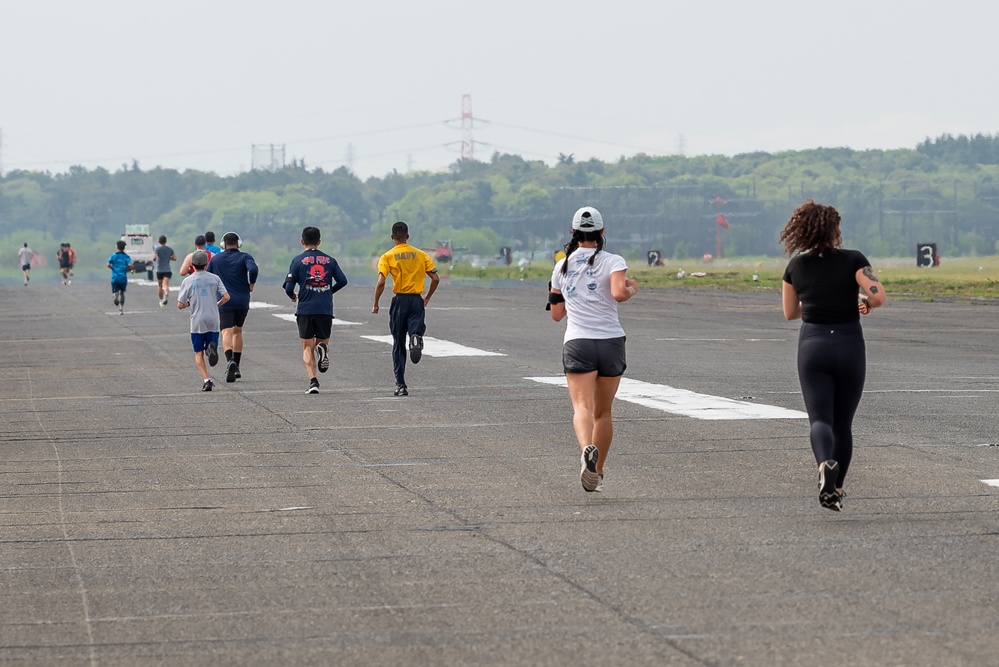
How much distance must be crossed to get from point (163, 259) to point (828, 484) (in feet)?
128

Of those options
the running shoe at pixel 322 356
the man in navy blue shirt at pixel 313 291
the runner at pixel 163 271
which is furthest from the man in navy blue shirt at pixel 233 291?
the runner at pixel 163 271

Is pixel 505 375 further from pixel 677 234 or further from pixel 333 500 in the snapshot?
pixel 677 234

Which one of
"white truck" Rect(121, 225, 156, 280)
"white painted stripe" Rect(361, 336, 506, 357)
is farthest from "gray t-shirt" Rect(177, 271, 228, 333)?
"white truck" Rect(121, 225, 156, 280)

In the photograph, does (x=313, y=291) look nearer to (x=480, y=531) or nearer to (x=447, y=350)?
(x=447, y=350)

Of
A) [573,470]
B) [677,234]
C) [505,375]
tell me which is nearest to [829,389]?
[573,470]

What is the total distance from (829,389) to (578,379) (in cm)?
178

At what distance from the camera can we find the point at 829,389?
948 cm

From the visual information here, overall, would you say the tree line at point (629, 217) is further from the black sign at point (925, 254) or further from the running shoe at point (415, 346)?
the running shoe at point (415, 346)

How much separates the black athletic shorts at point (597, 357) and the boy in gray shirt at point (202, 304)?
31.6ft

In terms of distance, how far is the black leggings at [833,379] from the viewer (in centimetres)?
944

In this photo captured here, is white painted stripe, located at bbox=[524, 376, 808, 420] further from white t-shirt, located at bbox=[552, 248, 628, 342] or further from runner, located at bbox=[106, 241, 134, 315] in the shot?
runner, located at bbox=[106, 241, 134, 315]

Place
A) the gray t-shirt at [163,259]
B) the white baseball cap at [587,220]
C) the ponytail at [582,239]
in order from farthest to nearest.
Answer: the gray t-shirt at [163,259], the ponytail at [582,239], the white baseball cap at [587,220]

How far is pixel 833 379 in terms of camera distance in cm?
952

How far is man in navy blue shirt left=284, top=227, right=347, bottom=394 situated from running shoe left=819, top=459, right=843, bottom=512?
32.4 ft
